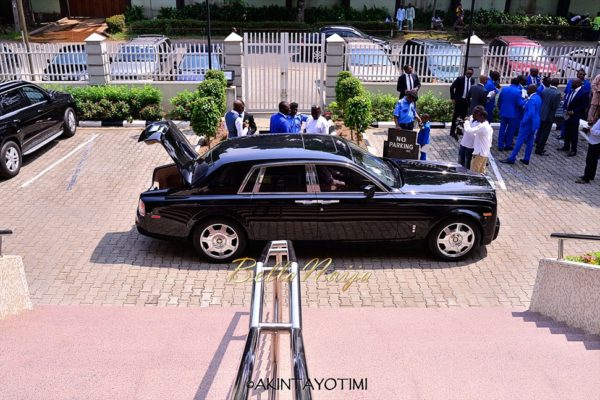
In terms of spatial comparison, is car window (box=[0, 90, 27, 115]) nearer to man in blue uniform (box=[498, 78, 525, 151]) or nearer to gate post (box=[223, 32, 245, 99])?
gate post (box=[223, 32, 245, 99])

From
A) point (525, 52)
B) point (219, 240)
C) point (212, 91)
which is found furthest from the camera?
point (525, 52)

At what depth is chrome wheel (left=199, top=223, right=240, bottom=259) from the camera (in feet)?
25.6

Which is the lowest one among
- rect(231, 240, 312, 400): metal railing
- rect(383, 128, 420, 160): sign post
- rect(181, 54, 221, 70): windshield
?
rect(383, 128, 420, 160): sign post

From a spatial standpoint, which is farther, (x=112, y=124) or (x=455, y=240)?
(x=112, y=124)

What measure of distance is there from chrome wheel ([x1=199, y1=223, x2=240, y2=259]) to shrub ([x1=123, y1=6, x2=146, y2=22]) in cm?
2704

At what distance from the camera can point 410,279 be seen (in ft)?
24.9

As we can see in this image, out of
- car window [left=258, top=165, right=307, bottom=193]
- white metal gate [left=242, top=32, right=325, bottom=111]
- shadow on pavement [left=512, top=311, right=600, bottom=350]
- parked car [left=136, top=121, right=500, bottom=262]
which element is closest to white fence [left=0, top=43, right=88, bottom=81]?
white metal gate [left=242, top=32, right=325, bottom=111]

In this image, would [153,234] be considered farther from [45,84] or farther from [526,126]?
[45,84]

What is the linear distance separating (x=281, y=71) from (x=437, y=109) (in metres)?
4.07

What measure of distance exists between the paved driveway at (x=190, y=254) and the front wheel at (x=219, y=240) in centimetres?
17

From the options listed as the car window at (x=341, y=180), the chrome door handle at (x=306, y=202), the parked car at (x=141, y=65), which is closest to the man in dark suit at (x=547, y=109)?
the car window at (x=341, y=180)

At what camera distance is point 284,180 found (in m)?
7.62

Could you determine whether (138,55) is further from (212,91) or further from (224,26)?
(224,26)

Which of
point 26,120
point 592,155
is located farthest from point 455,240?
point 26,120
